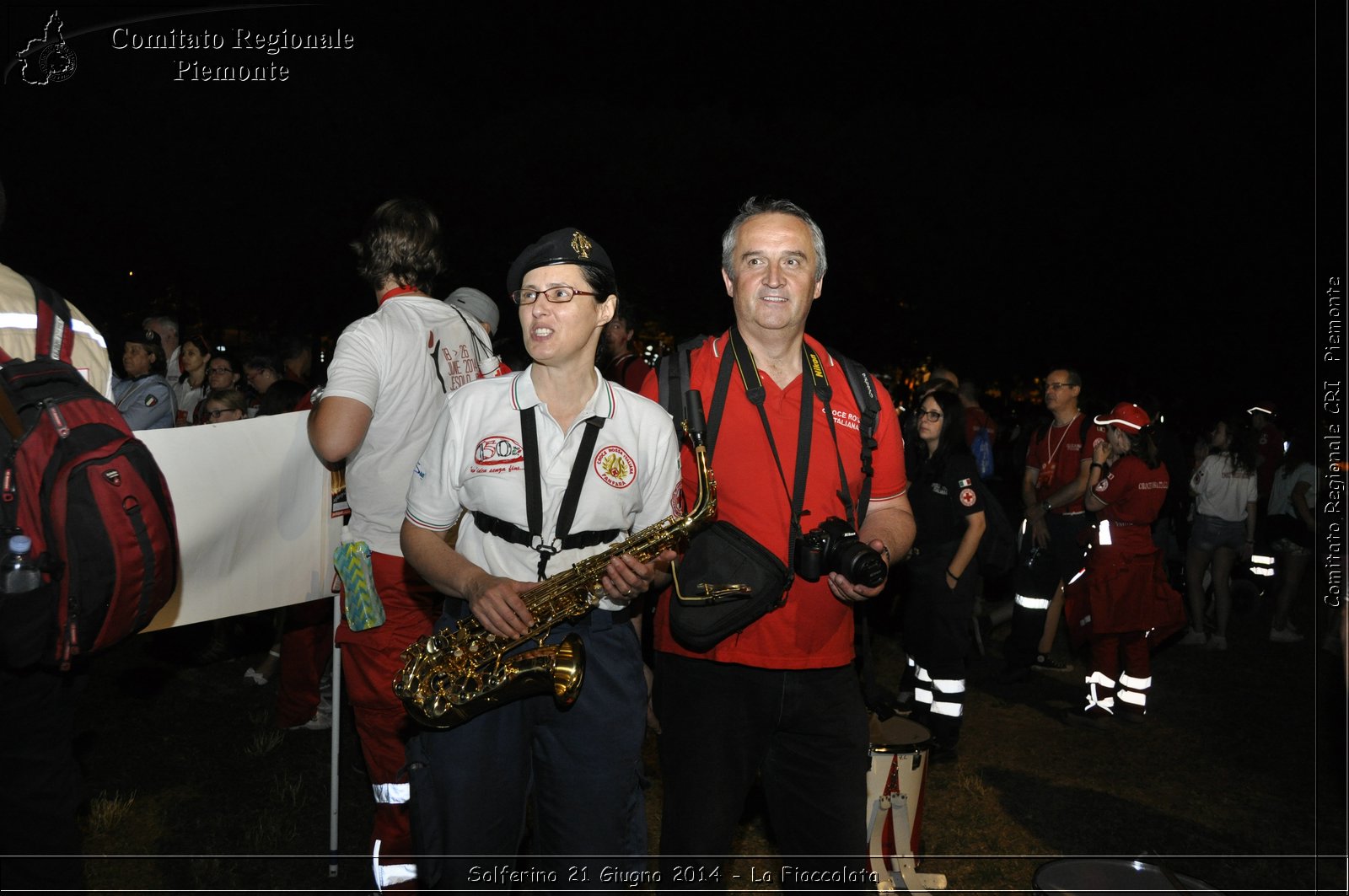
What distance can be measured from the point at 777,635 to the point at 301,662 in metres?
4.36

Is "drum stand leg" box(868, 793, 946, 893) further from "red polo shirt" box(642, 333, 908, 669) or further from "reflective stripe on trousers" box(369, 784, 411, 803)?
"reflective stripe on trousers" box(369, 784, 411, 803)

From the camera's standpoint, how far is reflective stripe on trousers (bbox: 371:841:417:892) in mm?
3820

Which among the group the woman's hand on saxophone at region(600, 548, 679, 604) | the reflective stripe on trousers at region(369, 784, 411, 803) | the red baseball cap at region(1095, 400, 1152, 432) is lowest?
the reflective stripe on trousers at region(369, 784, 411, 803)

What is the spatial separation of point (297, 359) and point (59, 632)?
5518 millimetres

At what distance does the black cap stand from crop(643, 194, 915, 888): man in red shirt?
0.56m

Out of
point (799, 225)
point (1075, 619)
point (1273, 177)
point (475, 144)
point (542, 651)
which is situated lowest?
point (1075, 619)

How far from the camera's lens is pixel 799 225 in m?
3.34

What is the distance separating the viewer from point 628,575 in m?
2.78

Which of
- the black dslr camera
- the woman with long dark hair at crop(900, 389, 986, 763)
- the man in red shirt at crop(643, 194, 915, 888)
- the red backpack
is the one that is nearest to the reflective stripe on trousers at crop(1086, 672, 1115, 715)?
the woman with long dark hair at crop(900, 389, 986, 763)

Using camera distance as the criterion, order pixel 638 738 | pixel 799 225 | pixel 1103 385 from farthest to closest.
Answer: pixel 1103 385 → pixel 799 225 → pixel 638 738

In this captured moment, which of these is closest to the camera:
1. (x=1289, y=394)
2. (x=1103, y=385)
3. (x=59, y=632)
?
(x=59, y=632)

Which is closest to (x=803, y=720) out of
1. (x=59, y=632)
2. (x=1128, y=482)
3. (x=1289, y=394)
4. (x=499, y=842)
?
(x=499, y=842)

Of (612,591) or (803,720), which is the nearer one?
(612,591)

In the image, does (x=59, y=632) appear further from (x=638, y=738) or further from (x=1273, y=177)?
(x=1273, y=177)
